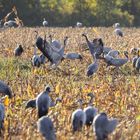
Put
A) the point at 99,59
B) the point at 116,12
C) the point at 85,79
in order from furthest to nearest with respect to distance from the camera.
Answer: the point at 116,12 → the point at 99,59 → the point at 85,79

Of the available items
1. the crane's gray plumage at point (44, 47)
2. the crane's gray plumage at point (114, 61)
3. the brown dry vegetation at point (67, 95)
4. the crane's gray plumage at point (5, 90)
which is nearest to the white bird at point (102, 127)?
the brown dry vegetation at point (67, 95)

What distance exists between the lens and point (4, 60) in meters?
13.9

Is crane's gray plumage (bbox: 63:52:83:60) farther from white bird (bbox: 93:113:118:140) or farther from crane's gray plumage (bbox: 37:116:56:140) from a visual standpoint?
crane's gray plumage (bbox: 37:116:56:140)

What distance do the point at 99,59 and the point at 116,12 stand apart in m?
28.8

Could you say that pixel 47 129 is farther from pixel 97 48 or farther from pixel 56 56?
pixel 97 48

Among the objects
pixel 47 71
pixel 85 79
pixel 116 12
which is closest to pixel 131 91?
pixel 85 79

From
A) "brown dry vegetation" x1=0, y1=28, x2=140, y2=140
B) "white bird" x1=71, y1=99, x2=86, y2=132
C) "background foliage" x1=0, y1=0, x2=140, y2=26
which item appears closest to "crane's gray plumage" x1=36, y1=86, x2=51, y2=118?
"brown dry vegetation" x1=0, y1=28, x2=140, y2=140

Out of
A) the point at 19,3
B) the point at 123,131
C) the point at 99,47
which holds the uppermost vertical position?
the point at 19,3

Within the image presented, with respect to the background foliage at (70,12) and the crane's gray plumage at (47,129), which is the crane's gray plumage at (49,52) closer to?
the crane's gray plumage at (47,129)

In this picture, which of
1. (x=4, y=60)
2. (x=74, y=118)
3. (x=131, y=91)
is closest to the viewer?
(x=74, y=118)

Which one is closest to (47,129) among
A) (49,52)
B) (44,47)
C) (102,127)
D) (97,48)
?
(102,127)

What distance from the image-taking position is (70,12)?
39719mm

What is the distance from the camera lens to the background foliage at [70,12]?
37.6 metres

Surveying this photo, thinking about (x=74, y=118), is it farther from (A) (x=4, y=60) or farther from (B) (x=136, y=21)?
(B) (x=136, y=21)
